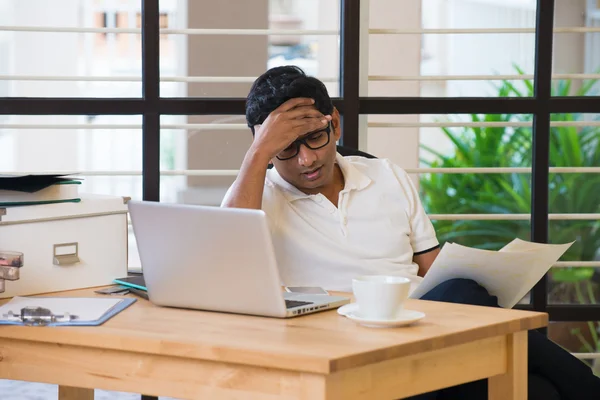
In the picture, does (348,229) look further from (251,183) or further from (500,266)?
(500,266)

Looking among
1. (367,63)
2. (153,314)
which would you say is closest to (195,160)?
(367,63)

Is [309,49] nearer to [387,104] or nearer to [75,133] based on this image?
[387,104]

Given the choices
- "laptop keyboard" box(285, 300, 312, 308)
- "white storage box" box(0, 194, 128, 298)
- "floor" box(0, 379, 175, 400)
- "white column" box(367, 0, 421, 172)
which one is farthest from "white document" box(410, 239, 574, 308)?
"floor" box(0, 379, 175, 400)

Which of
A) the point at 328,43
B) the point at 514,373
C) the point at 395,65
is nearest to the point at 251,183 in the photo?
the point at 514,373

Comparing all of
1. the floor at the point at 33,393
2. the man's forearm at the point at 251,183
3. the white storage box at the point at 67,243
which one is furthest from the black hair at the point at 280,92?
the floor at the point at 33,393

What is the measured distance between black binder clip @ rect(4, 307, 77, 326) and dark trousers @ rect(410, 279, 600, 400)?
758 mm

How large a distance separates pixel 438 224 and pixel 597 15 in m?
0.93

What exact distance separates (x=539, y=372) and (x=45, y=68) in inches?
74.4

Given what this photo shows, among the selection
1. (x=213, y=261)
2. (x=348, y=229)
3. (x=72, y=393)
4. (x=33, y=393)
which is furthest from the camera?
(x=33, y=393)

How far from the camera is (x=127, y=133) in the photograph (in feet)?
9.48

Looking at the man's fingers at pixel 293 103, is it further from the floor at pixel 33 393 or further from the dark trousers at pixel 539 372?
the floor at pixel 33 393

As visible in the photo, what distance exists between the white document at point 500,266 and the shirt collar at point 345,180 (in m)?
0.49

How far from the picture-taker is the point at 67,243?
1.98 metres

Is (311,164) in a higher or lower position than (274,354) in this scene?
higher
